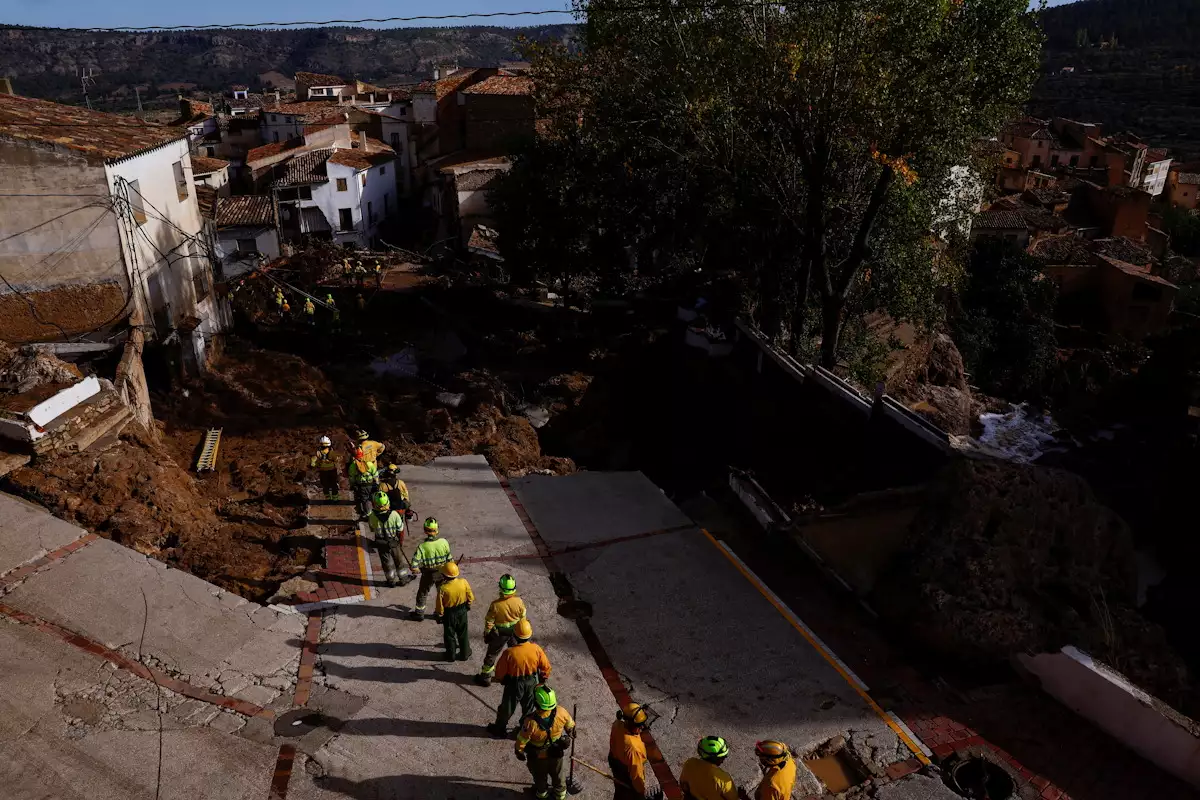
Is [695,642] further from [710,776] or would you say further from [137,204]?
[137,204]

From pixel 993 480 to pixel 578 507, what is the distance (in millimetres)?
6043

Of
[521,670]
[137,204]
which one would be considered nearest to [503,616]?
[521,670]

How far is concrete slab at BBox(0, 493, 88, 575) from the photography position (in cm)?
916

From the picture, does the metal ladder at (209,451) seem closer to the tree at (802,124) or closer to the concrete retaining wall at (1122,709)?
the tree at (802,124)

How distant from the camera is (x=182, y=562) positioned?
32.7 ft

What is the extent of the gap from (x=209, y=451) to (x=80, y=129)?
24.5 ft

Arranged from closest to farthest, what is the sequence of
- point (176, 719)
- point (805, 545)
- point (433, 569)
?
point (176, 719)
point (433, 569)
point (805, 545)

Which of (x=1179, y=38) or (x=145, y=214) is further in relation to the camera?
(x=1179, y=38)

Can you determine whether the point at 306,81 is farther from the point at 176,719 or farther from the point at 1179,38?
the point at 1179,38

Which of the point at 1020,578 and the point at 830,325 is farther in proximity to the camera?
the point at 830,325

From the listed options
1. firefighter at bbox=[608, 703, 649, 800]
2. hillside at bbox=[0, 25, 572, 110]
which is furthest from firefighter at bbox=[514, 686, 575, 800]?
hillside at bbox=[0, 25, 572, 110]

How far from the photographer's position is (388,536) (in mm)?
9805

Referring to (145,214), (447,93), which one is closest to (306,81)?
(447,93)

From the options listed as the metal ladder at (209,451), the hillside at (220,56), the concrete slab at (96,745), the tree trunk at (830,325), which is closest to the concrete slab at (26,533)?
the concrete slab at (96,745)
